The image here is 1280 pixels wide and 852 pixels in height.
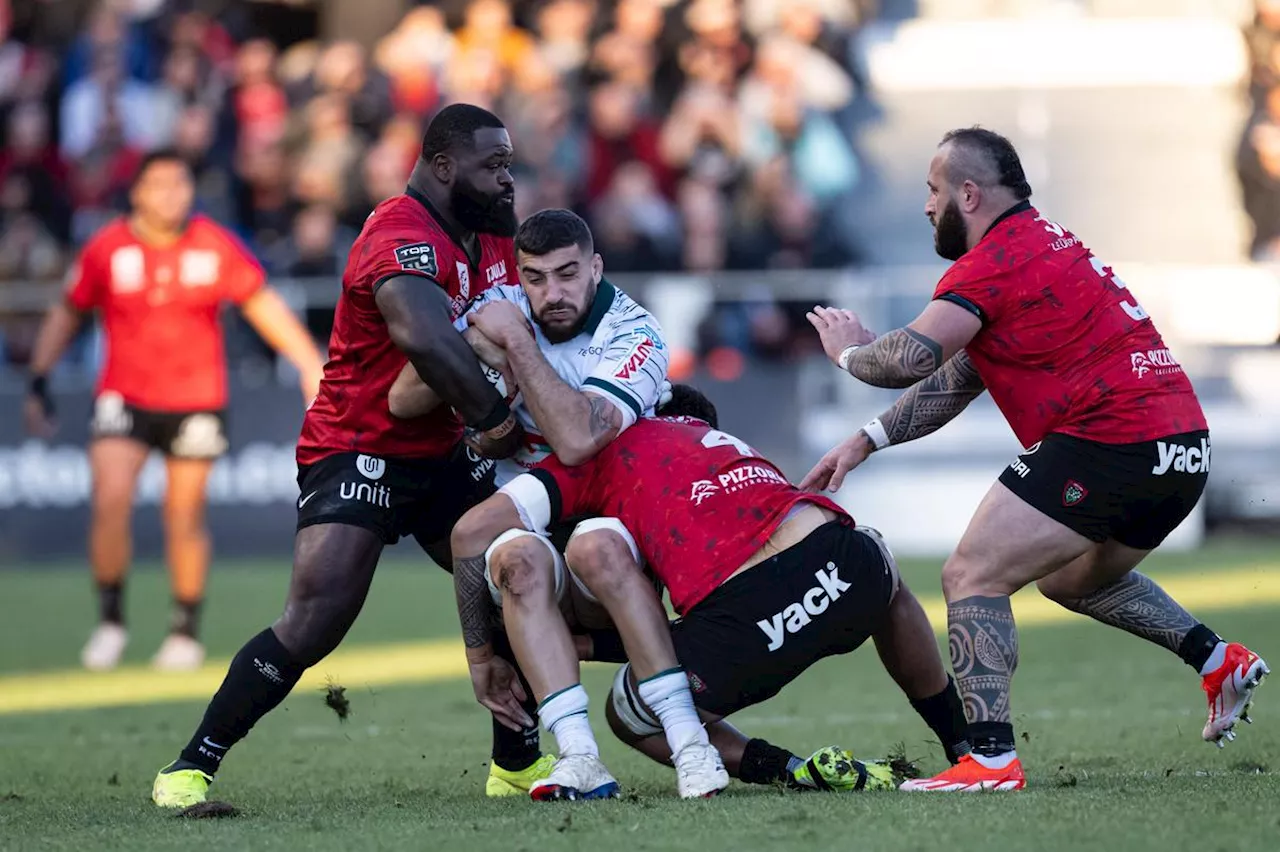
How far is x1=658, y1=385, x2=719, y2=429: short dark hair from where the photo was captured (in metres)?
6.46

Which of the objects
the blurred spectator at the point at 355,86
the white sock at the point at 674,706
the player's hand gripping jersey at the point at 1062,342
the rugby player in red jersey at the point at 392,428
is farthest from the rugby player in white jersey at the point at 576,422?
the blurred spectator at the point at 355,86

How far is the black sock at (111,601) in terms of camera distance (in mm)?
11148

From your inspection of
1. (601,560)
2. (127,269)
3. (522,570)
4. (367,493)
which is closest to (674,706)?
(601,560)

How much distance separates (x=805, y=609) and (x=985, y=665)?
58 cm

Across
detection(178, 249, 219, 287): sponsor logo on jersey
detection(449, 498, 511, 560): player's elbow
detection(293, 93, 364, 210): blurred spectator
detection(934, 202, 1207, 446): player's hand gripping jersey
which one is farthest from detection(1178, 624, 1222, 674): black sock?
detection(293, 93, 364, 210): blurred spectator

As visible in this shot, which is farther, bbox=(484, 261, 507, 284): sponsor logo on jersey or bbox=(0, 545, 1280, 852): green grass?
bbox=(484, 261, 507, 284): sponsor logo on jersey

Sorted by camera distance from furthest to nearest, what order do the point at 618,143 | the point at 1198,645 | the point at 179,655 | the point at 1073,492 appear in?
the point at 618,143 < the point at 179,655 < the point at 1198,645 < the point at 1073,492

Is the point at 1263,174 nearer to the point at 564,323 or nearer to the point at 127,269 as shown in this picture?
the point at 127,269

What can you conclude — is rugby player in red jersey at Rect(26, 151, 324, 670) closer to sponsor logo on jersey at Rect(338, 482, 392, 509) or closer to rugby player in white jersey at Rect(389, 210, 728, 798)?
sponsor logo on jersey at Rect(338, 482, 392, 509)

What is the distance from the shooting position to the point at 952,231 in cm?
628

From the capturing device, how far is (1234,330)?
636 inches

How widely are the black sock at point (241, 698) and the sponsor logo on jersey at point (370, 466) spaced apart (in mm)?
614

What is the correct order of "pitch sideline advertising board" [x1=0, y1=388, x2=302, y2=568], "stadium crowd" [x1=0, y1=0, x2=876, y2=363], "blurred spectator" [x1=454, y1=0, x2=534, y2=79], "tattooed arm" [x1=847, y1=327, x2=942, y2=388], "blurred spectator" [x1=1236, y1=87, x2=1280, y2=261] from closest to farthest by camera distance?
"tattooed arm" [x1=847, y1=327, x2=942, y2=388]
"pitch sideline advertising board" [x1=0, y1=388, x2=302, y2=568]
"stadium crowd" [x1=0, y1=0, x2=876, y2=363]
"blurred spectator" [x1=1236, y1=87, x2=1280, y2=261]
"blurred spectator" [x1=454, y1=0, x2=534, y2=79]

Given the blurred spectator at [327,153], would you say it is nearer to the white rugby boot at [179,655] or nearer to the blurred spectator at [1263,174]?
the white rugby boot at [179,655]
